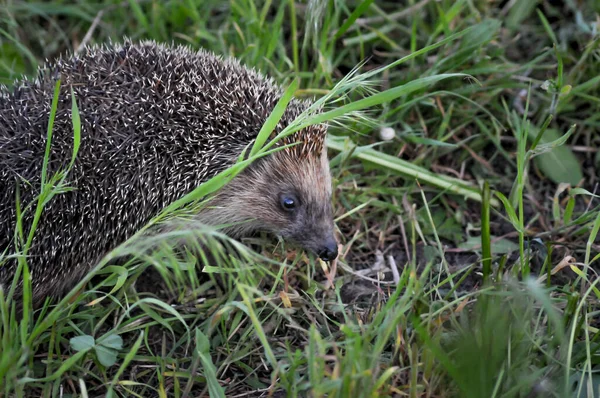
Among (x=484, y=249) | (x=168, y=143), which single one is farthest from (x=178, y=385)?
(x=484, y=249)

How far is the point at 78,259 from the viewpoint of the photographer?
9.00 ft

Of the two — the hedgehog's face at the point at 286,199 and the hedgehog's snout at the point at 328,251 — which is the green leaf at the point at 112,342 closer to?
the hedgehog's face at the point at 286,199

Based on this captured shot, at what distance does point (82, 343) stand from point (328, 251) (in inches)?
41.1

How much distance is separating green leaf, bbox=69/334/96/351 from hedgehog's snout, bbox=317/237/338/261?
0.99 meters

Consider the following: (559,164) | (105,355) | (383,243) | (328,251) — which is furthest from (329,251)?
(559,164)

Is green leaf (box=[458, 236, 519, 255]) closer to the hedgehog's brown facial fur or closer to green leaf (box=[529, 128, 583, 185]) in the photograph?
green leaf (box=[529, 128, 583, 185])

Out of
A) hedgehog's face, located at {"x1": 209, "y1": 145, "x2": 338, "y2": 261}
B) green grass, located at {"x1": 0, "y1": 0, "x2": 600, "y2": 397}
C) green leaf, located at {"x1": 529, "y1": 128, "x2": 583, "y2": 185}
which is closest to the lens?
green grass, located at {"x1": 0, "y1": 0, "x2": 600, "y2": 397}

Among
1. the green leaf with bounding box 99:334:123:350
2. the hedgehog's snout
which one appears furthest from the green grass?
the hedgehog's snout

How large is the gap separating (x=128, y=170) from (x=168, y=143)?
198 mm

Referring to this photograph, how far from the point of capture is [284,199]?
2988mm

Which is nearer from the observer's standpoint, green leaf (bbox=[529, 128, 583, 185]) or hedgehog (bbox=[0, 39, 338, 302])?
hedgehog (bbox=[0, 39, 338, 302])

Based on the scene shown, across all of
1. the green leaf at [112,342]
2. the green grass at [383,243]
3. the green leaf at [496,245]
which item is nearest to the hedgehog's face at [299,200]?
the green grass at [383,243]

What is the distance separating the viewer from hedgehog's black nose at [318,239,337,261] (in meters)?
2.83

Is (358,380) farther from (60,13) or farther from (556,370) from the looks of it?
(60,13)
